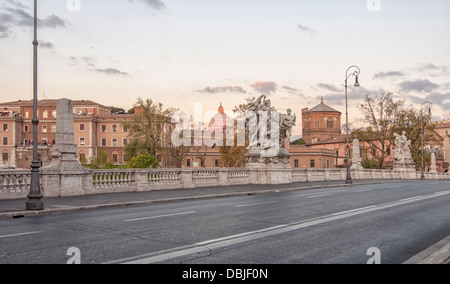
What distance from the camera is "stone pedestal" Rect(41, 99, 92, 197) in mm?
19823

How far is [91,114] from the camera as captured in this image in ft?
426

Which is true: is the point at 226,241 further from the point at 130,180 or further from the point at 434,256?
the point at 130,180

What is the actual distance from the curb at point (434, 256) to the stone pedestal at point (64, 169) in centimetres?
1615

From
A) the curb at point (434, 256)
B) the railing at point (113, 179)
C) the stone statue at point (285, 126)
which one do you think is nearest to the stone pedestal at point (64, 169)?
the railing at point (113, 179)

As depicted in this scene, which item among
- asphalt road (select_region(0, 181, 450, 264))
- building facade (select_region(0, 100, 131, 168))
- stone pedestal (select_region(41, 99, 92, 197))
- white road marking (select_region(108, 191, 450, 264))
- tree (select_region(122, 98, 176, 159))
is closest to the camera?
white road marking (select_region(108, 191, 450, 264))

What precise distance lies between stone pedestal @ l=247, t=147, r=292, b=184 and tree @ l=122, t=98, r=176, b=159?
4234 centimetres

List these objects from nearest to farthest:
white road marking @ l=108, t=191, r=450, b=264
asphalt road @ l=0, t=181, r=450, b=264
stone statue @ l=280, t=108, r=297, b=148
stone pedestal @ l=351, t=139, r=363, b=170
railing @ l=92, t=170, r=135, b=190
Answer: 1. white road marking @ l=108, t=191, r=450, b=264
2. asphalt road @ l=0, t=181, r=450, b=264
3. railing @ l=92, t=170, r=135, b=190
4. stone statue @ l=280, t=108, r=297, b=148
5. stone pedestal @ l=351, t=139, r=363, b=170

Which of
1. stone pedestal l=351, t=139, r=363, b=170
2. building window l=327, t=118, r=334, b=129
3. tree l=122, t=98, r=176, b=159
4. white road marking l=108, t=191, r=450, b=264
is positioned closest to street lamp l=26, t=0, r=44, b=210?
white road marking l=108, t=191, r=450, b=264

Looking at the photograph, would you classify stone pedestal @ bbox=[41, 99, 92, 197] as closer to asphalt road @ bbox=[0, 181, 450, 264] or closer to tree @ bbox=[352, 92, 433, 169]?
asphalt road @ bbox=[0, 181, 450, 264]

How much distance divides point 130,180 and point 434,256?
18457 mm

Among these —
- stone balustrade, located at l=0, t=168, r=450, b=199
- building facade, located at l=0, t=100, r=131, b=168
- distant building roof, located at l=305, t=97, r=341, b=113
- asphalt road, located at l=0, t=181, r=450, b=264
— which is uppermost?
distant building roof, located at l=305, t=97, r=341, b=113

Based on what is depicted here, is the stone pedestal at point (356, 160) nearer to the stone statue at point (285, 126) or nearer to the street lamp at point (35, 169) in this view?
the stone statue at point (285, 126)

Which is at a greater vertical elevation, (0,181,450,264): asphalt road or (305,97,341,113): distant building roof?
(305,97,341,113): distant building roof
